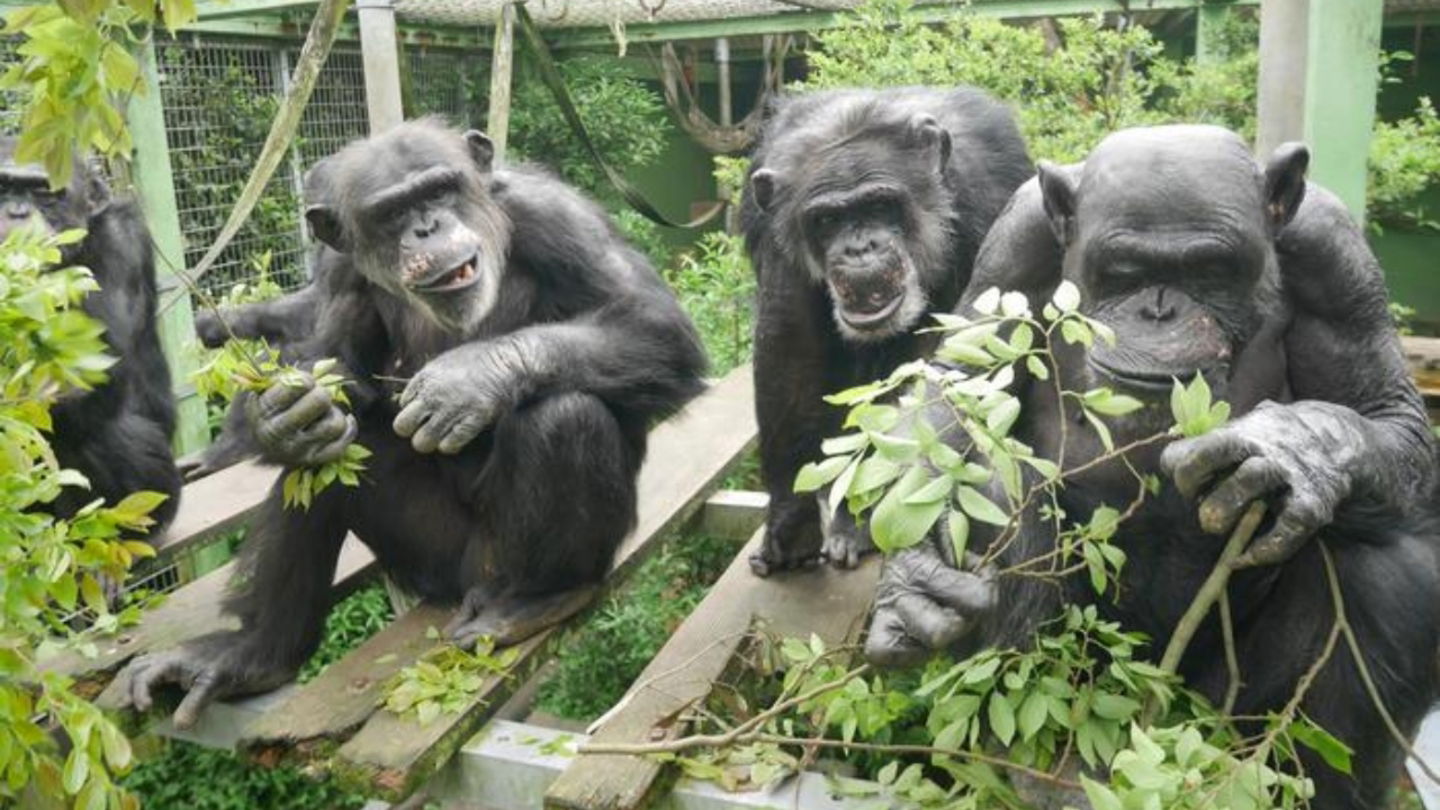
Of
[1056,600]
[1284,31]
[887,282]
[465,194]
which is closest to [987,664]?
[1056,600]

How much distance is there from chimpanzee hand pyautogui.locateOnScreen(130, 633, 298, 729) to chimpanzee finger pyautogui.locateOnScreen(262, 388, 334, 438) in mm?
699

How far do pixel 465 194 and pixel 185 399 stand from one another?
11.8 feet

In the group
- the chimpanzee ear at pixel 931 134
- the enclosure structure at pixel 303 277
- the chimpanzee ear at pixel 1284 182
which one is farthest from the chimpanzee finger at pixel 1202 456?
the chimpanzee ear at pixel 931 134

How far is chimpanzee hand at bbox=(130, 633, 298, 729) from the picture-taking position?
3.72 meters

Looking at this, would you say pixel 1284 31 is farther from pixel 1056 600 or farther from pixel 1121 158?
pixel 1056 600

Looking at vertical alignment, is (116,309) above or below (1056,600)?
above

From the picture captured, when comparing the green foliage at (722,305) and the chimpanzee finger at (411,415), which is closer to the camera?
the chimpanzee finger at (411,415)

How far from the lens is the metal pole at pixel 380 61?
5797 mm

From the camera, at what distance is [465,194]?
13.6 feet

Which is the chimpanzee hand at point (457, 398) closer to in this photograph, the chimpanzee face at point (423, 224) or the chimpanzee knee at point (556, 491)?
the chimpanzee knee at point (556, 491)

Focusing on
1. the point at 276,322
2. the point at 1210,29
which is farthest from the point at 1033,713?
the point at 1210,29

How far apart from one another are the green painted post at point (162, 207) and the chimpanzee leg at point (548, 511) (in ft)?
10.1

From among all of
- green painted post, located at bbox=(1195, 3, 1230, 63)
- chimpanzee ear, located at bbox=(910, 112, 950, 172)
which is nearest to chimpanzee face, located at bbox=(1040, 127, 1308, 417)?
chimpanzee ear, located at bbox=(910, 112, 950, 172)

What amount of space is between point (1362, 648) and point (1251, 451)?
53 centimetres
